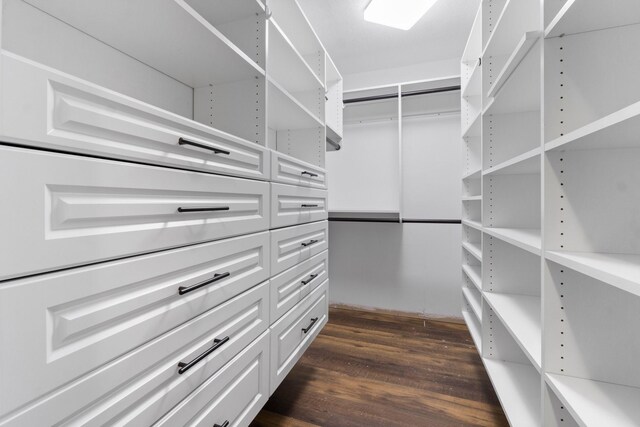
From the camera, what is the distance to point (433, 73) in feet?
9.04

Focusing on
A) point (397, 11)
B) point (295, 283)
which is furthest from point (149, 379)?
point (397, 11)

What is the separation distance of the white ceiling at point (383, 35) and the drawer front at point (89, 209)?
1885 mm

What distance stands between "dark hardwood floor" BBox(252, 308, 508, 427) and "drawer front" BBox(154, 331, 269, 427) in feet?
1.44

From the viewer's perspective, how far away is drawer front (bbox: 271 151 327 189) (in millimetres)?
1249

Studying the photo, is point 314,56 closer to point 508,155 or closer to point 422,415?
point 508,155

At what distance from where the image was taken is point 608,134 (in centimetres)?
66

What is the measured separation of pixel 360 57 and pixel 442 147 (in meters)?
1.13

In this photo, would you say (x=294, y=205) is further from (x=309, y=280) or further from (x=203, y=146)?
(x=203, y=146)

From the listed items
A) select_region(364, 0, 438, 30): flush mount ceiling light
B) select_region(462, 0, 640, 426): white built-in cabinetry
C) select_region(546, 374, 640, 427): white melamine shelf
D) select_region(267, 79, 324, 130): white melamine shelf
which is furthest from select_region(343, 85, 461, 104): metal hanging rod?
select_region(546, 374, 640, 427): white melamine shelf

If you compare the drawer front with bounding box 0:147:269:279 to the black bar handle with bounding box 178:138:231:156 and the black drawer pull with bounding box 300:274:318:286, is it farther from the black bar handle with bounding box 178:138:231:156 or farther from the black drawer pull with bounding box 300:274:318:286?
the black drawer pull with bounding box 300:274:318:286

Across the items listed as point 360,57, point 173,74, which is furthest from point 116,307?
point 360,57

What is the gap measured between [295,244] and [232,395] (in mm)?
662

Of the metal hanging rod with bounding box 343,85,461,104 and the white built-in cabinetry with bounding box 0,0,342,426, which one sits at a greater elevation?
the metal hanging rod with bounding box 343,85,461,104

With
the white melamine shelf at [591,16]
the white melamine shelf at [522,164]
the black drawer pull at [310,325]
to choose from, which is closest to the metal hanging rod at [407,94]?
the white melamine shelf at [522,164]
